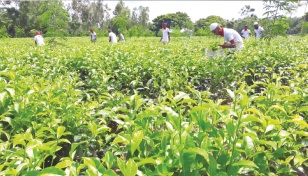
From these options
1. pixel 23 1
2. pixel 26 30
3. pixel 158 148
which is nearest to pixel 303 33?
pixel 158 148

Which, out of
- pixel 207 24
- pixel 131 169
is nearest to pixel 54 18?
pixel 131 169

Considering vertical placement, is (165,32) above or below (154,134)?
above

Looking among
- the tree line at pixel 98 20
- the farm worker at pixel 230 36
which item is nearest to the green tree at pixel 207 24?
the tree line at pixel 98 20

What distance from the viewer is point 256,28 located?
1118 cm

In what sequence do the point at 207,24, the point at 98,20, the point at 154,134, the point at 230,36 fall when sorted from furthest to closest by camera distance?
the point at 98,20
the point at 207,24
the point at 230,36
the point at 154,134

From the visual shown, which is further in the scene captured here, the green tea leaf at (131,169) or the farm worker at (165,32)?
the farm worker at (165,32)

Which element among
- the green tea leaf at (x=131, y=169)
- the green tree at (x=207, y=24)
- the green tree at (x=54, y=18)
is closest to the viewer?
the green tea leaf at (x=131, y=169)

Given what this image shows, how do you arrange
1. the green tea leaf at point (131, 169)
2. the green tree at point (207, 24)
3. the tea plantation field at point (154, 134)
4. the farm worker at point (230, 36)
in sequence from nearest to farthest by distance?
the green tea leaf at point (131, 169) → the tea plantation field at point (154, 134) → the farm worker at point (230, 36) → the green tree at point (207, 24)

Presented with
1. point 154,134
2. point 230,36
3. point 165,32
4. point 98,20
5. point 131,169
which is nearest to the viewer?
point 131,169

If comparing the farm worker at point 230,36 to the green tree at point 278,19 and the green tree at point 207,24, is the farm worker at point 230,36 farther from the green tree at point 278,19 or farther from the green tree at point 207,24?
the green tree at point 207,24

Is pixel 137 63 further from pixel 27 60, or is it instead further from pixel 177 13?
pixel 177 13

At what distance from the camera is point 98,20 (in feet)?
197

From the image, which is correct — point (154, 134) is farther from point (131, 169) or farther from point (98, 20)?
point (98, 20)

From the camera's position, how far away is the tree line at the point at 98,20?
26.7 feet
